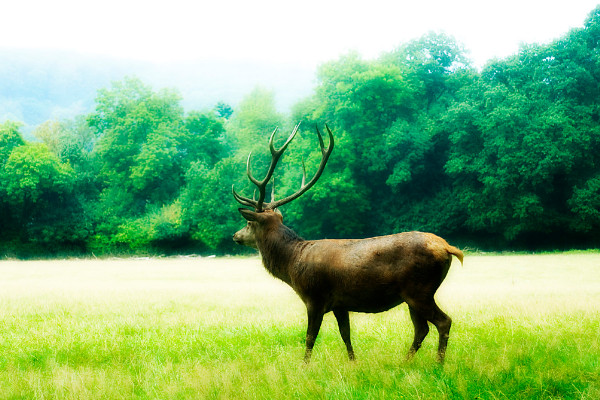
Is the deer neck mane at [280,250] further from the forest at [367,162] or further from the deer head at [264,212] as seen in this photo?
the forest at [367,162]

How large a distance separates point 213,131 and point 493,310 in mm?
41676

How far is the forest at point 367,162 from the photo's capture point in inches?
1330

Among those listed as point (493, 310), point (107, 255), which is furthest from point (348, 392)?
point (107, 255)

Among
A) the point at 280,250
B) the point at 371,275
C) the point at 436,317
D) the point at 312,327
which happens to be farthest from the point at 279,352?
the point at 436,317

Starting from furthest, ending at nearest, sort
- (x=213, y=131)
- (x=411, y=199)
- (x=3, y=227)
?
1. (x=213, y=131)
2. (x=3, y=227)
3. (x=411, y=199)

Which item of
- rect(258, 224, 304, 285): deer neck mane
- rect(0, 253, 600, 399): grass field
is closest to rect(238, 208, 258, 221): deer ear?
rect(258, 224, 304, 285): deer neck mane

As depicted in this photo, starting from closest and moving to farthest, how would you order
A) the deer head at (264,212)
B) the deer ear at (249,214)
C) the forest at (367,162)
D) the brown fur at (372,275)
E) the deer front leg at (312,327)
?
the brown fur at (372,275)
the deer front leg at (312,327)
the deer ear at (249,214)
the deer head at (264,212)
the forest at (367,162)

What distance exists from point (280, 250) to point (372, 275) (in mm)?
1370

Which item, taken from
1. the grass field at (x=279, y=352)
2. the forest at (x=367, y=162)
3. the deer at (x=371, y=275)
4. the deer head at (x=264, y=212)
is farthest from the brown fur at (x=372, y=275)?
the forest at (x=367, y=162)

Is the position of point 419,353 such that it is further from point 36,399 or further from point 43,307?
point 43,307

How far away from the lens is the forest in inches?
1330

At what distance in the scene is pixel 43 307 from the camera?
11.3 meters

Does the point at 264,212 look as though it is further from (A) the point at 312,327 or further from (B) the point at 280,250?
(A) the point at 312,327

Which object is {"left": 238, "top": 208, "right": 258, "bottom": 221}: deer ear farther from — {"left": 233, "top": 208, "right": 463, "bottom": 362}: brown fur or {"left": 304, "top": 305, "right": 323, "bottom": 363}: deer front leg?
{"left": 304, "top": 305, "right": 323, "bottom": 363}: deer front leg
